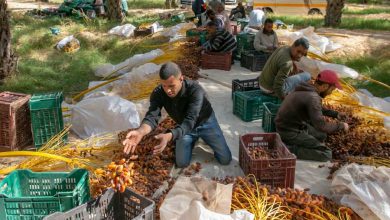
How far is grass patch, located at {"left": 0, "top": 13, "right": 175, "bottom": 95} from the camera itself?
816 centimetres

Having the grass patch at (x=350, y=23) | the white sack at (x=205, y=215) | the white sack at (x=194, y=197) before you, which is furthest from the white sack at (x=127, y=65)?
the grass patch at (x=350, y=23)

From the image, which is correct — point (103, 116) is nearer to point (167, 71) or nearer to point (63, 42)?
point (167, 71)

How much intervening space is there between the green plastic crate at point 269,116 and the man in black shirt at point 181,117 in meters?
0.85

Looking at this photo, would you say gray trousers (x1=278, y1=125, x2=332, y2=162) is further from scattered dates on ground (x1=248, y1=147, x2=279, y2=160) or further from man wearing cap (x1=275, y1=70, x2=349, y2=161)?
scattered dates on ground (x1=248, y1=147, x2=279, y2=160)

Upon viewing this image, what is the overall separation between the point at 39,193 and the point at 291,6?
580 inches

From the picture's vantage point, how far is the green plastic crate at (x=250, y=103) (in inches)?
225

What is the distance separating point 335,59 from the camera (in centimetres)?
930

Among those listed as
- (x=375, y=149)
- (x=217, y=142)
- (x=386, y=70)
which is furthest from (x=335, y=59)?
(x=217, y=142)

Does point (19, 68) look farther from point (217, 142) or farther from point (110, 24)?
point (217, 142)

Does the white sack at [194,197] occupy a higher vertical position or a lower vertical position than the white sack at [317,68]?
lower

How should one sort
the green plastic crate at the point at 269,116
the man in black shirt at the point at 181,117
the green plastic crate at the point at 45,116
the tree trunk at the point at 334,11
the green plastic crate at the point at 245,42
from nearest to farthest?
the man in black shirt at the point at 181,117, the green plastic crate at the point at 45,116, the green plastic crate at the point at 269,116, the green plastic crate at the point at 245,42, the tree trunk at the point at 334,11

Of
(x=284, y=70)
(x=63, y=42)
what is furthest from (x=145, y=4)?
(x=284, y=70)

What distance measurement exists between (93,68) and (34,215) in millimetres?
6210

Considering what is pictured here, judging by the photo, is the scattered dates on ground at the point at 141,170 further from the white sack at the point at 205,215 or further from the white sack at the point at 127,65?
the white sack at the point at 127,65
